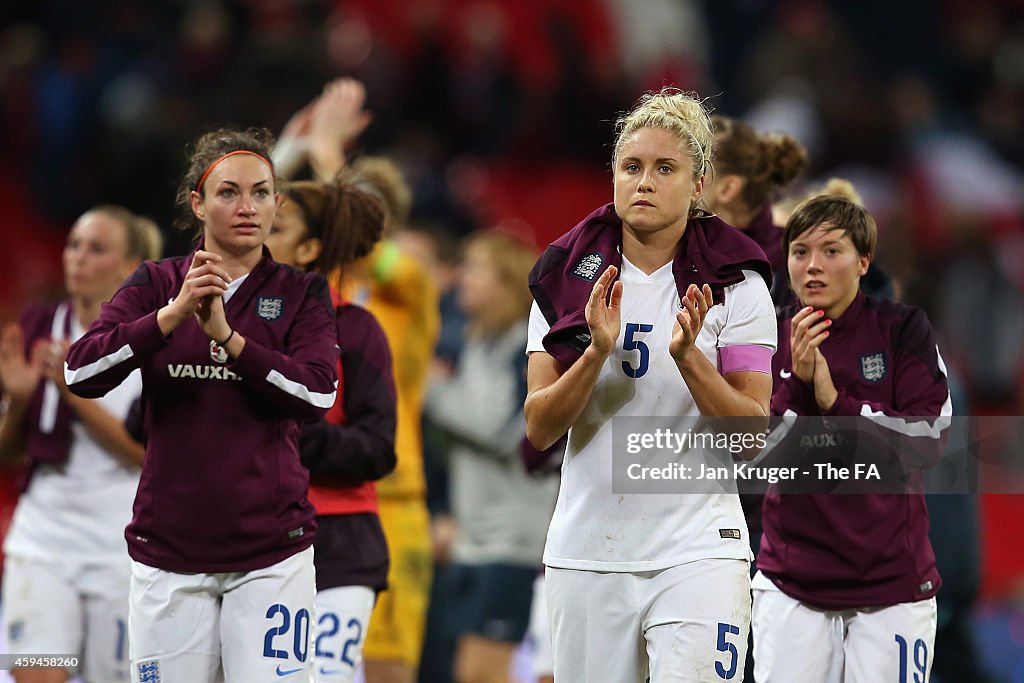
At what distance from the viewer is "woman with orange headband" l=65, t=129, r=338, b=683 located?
15.0 feet

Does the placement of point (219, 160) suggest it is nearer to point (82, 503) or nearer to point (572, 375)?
point (572, 375)

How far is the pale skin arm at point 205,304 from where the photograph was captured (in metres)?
4.31

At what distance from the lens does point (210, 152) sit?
4848 millimetres

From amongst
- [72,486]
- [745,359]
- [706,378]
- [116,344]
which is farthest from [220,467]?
[72,486]

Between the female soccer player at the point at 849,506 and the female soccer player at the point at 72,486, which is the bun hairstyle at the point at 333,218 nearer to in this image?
the female soccer player at the point at 72,486

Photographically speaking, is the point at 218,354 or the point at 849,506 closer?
the point at 218,354

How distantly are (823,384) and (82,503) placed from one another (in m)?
3.20

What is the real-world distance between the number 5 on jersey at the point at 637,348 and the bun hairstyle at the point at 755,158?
1534 millimetres

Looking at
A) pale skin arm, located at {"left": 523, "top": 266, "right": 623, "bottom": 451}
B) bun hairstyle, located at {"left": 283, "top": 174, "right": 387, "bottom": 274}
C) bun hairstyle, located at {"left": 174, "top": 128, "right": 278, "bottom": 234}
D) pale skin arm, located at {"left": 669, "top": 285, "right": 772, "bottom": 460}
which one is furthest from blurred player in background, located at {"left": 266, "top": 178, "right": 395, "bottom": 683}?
pale skin arm, located at {"left": 669, "top": 285, "right": 772, "bottom": 460}

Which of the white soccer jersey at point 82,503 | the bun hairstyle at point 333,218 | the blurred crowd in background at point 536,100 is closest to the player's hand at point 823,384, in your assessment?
the bun hairstyle at point 333,218

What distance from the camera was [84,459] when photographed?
623cm

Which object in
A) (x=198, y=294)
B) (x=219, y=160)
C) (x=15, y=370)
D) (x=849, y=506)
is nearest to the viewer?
(x=198, y=294)

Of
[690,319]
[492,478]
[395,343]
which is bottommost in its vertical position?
[492,478]

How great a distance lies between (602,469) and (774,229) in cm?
178
